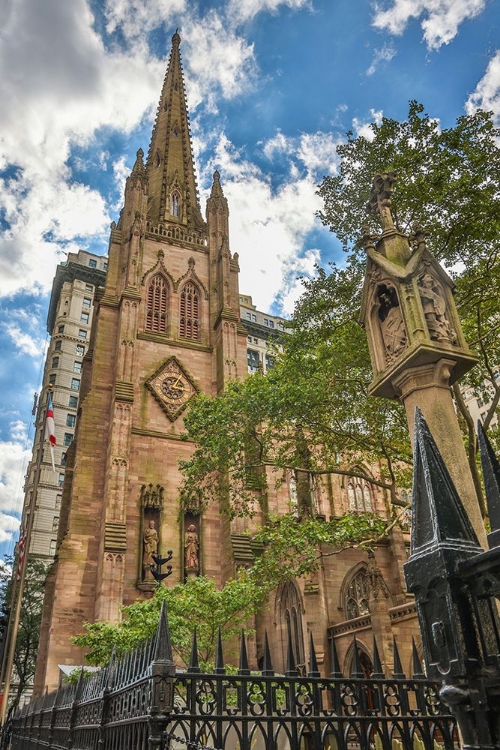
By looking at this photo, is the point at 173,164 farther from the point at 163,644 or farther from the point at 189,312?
the point at 163,644

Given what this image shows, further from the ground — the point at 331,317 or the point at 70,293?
the point at 70,293

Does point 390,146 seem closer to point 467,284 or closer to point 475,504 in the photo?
point 467,284

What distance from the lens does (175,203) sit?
1624 inches

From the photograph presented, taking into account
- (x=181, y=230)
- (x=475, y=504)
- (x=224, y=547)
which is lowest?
(x=475, y=504)

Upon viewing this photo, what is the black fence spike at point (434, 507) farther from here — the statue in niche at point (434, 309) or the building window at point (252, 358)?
the building window at point (252, 358)

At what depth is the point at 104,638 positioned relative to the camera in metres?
18.6

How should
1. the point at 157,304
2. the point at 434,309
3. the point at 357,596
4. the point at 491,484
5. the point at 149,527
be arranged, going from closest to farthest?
the point at 491,484 → the point at 434,309 → the point at 357,596 → the point at 149,527 → the point at 157,304

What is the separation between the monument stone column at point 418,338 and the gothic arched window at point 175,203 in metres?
35.1

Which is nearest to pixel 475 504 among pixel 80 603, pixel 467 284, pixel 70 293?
pixel 467 284

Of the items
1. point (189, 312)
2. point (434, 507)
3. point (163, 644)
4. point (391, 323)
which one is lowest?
point (163, 644)

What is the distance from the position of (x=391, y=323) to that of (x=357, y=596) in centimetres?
2102

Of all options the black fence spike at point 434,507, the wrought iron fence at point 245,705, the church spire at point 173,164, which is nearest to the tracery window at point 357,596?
the wrought iron fence at point 245,705

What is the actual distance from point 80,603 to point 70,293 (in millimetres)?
50985

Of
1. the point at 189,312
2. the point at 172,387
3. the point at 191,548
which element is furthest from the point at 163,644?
the point at 189,312
